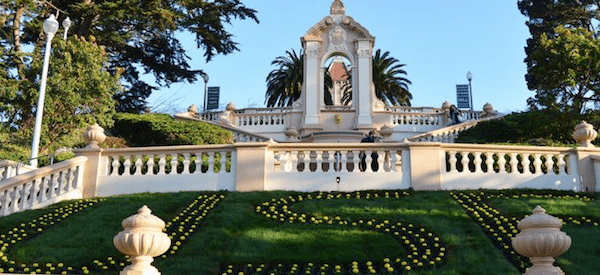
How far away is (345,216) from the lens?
1090 centimetres

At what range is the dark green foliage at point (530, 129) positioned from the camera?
68.4 feet

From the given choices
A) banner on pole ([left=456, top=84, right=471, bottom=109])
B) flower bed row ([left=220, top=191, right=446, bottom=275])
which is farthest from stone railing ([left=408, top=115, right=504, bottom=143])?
banner on pole ([left=456, top=84, right=471, bottom=109])

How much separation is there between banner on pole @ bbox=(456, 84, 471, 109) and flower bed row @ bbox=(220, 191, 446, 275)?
1337 inches

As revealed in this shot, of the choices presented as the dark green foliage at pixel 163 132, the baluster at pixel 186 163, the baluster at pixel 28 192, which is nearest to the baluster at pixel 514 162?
the baluster at pixel 186 163

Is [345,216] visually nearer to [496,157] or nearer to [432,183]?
[432,183]

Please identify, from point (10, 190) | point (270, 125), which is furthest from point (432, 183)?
point (270, 125)

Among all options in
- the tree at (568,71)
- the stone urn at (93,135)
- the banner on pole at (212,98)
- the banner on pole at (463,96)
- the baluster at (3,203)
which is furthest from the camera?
the banner on pole at (463,96)

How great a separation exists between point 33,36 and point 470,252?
2742 centimetres

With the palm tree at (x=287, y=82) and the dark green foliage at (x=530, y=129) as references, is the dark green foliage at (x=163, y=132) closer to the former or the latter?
the dark green foliage at (x=530, y=129)

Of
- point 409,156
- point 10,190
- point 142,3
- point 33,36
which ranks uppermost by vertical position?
point 142,3

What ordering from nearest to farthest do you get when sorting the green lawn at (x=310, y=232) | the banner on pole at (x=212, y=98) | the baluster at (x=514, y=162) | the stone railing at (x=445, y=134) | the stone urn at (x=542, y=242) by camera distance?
the stone urn at (x=542, y=242), the green lawn at (x=310, y=232), the baluster at (x=514, y=162), the stone railing at (x=445, y=134), the banner on pole at (x=212, y=98)

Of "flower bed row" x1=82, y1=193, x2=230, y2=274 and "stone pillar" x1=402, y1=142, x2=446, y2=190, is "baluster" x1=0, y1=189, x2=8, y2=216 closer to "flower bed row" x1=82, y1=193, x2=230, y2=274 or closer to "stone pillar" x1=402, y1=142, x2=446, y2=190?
"flower bed row" x1=82, y1=193, x2=230, y2=274

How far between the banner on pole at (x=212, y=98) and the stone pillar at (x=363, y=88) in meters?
16.8

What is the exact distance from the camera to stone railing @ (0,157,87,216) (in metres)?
11.9
